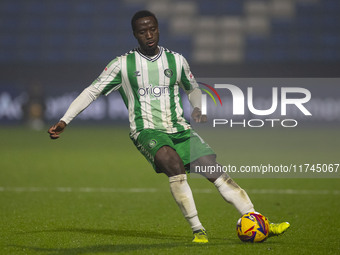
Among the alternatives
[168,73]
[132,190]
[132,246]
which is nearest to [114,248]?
[132,246]

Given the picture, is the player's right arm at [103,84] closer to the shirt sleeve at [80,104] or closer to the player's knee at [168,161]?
the shirt sleeve at [80,104]

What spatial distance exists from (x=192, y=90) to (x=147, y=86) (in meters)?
0.44

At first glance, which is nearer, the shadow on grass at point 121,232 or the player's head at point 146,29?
the player's head at point 146,29

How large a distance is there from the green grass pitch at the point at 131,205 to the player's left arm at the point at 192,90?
100cm

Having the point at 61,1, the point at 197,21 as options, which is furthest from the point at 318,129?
the point at 61,1

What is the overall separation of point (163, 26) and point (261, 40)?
4.02 m

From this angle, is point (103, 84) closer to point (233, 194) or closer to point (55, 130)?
point (55, 130)

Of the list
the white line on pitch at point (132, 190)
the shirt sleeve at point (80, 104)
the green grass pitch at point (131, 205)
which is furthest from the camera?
the white line on pitch at point (132, 190)

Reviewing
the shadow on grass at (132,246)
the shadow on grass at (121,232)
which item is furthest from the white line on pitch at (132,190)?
the shadow on grass at (132,246)

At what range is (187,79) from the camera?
5.78 meters

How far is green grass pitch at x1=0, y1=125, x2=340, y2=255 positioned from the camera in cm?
532

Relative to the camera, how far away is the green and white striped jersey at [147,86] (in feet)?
18.4

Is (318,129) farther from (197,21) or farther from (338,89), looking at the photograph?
(197,21)

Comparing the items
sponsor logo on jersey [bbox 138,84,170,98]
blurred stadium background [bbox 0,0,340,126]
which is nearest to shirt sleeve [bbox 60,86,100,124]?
sponsor logo on jersey [bbox 138,84,170,98]
